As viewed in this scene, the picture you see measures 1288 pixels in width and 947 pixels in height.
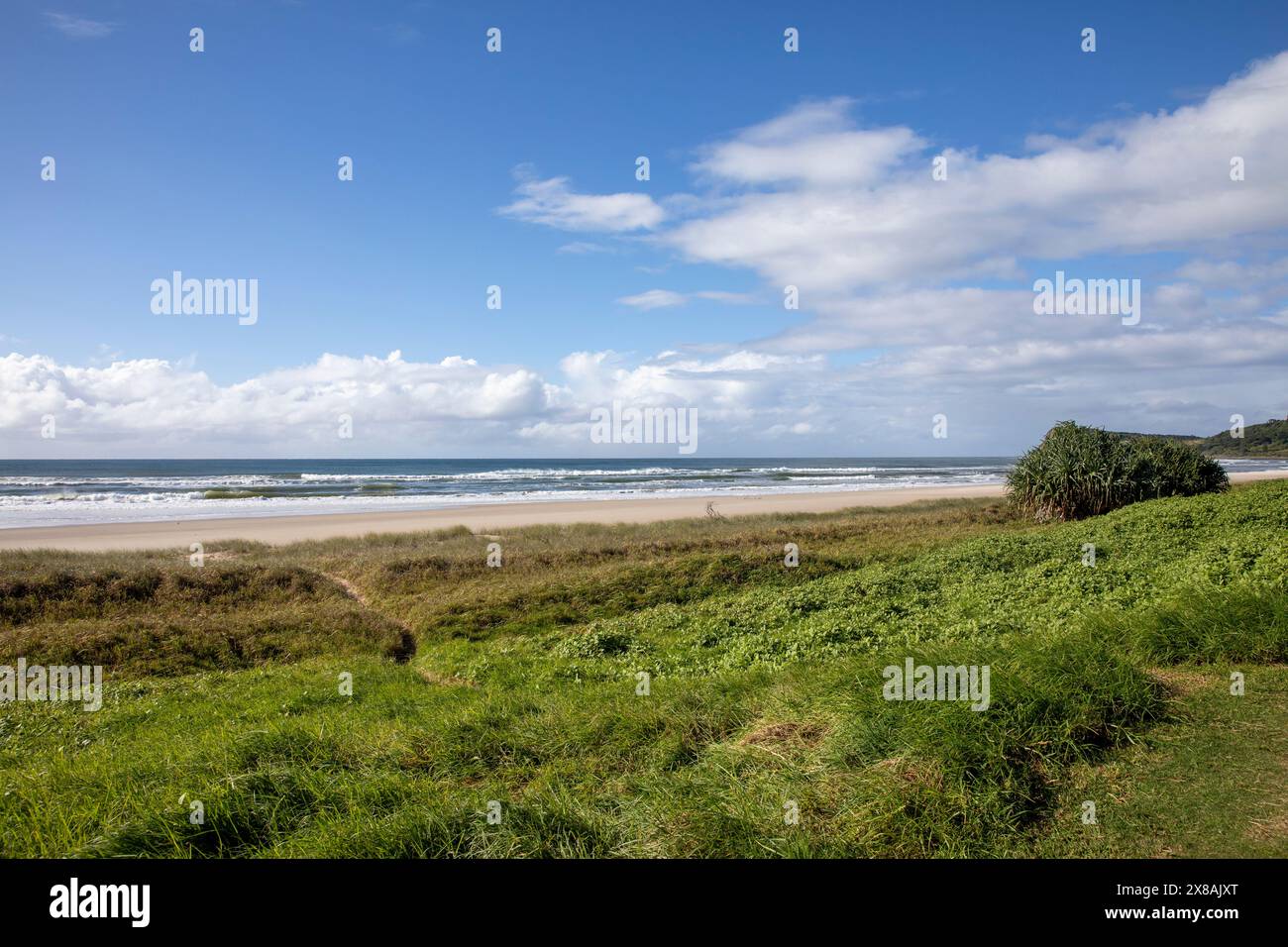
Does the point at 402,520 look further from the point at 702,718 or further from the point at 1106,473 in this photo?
the point at 702,718

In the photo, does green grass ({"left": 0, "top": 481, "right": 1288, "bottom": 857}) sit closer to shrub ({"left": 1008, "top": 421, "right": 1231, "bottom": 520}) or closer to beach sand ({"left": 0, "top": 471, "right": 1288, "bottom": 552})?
shrub ({"left": 1008, "top": 421, "right": 1231, "bottom": 520})

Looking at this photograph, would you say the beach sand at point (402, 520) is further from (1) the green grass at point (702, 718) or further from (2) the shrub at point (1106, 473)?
(1) the green grass at point (702, 718)

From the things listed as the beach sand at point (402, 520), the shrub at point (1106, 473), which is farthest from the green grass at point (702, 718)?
the beach sand at point (402, 520)

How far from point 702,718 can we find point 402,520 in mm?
35907

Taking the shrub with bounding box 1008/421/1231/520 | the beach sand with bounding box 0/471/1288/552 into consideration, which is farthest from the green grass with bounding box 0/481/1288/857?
the beach sand with bounding box 0/471/1288/552

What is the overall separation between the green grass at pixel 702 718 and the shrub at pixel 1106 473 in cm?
751

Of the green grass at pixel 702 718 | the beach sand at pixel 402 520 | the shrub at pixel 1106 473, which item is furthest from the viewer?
the beach sand at pixel 402 520

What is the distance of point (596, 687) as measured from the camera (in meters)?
9.66

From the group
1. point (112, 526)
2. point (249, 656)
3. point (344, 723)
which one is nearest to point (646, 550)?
point (249, 656)

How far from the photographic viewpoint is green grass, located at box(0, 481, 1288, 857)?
5000mm

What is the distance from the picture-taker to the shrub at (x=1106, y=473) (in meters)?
23.3

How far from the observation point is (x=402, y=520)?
4062cm

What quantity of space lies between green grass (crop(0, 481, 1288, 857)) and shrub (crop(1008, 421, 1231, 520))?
7.51 metres
